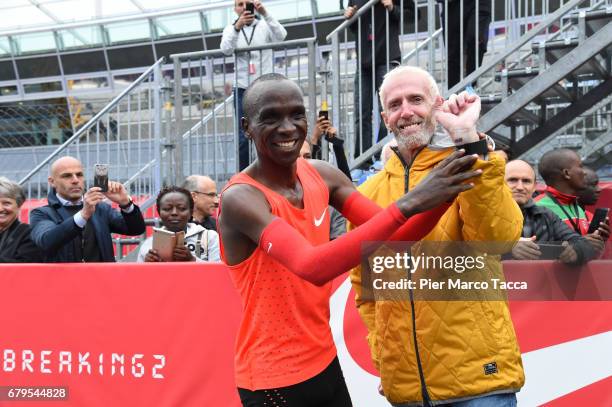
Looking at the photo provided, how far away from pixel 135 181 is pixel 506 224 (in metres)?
6.27

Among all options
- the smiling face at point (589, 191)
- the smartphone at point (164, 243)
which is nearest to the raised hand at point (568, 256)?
the smiling face at point (589, 191)

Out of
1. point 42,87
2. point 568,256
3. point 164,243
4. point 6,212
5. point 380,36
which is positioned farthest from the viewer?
point 42,87

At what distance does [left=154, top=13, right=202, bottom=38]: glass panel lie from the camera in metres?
14.0

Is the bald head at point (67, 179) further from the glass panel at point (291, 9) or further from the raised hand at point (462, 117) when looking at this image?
the glass panel at point (291, 9)

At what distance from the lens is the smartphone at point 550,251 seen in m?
3.72

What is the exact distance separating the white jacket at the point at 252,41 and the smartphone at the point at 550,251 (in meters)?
3.87

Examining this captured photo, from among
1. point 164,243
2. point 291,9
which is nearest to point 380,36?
point 164,243

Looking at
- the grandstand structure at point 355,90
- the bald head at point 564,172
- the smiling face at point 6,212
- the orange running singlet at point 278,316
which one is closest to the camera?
the orange running singlet at point 278,316

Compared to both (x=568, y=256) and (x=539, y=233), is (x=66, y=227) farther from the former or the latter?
(x=568, y=256)

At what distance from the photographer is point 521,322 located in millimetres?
3941

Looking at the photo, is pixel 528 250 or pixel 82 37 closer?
pixel 528 250

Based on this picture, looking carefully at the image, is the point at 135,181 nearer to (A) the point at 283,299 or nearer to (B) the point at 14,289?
(B) the point at 14,289

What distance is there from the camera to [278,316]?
237cm

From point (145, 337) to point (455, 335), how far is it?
8.40 feet
